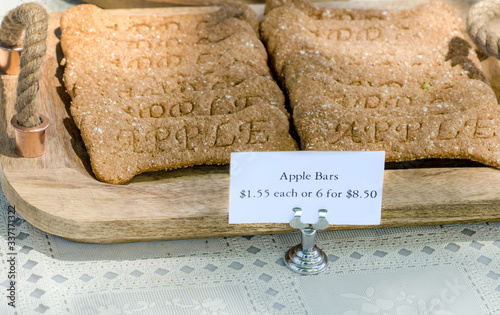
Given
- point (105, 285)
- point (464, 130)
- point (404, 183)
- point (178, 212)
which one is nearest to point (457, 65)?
point (464, 130)

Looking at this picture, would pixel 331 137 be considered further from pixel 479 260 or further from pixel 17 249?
pixel 17 249

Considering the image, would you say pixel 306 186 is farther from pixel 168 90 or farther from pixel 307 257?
pixel 168 90

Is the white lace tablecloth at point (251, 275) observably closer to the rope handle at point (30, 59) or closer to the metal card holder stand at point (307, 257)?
the metal card holder stand at point (307, 257)

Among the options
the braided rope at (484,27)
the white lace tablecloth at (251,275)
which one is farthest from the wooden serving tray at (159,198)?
the braided rope at (484,27)

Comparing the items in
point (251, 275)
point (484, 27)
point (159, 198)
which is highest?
point (484, 27)

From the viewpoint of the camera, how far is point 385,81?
130 cm

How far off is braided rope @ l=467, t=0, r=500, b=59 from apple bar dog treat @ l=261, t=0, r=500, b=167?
0.08 metres

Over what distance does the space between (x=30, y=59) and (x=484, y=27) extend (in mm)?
993

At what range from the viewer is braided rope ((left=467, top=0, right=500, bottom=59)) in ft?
4.06

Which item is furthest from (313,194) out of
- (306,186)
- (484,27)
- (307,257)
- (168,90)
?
(484,27)

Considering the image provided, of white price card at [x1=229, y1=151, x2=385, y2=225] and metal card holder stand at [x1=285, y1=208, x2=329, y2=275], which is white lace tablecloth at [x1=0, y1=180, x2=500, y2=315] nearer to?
metal card holder stand at [x1=285, y1=208, x2=329, y2=275]

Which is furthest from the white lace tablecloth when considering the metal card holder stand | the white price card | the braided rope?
the braided rope

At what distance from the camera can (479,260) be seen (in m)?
1.03

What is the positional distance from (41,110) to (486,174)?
0.93 m
